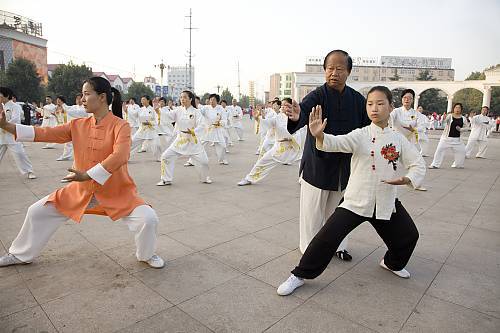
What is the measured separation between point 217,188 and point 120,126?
10.8ft

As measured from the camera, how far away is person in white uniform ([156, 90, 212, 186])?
617 cm

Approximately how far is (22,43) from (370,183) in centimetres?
3721

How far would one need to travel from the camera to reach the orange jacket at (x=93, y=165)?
280 cm

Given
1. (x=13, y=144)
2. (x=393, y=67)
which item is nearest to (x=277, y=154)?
(x=13, y=144)

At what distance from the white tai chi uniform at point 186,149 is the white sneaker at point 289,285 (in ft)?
13.1

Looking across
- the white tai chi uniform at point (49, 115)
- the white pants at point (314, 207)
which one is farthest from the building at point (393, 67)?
the white pants at point (314, 207)

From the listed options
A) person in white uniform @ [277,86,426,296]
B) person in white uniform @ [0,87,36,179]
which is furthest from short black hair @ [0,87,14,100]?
person in white uniform @ [277,86,426,296]

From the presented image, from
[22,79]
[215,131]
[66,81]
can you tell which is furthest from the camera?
[66,81]

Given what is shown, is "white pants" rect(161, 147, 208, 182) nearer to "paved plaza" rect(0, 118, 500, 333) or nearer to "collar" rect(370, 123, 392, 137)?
"paved plaza" rect(0, 118, 500, 333)

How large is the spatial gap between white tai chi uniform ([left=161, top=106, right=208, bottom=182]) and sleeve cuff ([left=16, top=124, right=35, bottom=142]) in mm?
3339

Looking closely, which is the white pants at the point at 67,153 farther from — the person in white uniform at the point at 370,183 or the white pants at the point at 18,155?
the person in white uniform at the point at 370,183

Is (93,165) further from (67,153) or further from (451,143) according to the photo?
(451,143)

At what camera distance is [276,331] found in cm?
209

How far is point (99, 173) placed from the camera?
2604 mm
